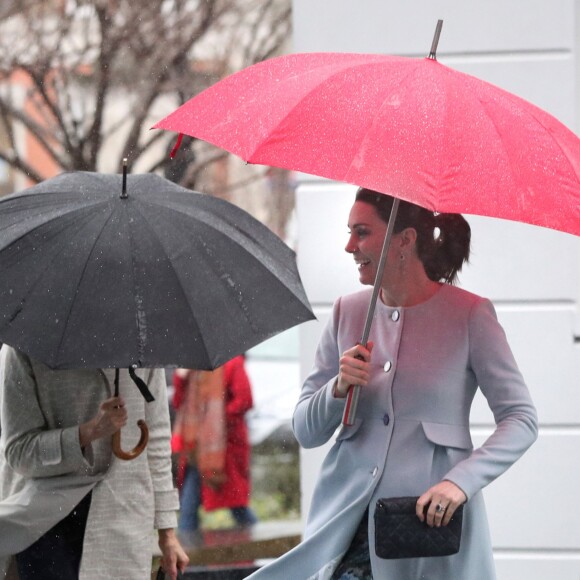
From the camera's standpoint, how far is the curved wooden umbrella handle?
13.0 feet

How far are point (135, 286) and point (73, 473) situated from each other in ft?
2.67

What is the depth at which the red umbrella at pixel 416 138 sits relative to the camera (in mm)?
3170

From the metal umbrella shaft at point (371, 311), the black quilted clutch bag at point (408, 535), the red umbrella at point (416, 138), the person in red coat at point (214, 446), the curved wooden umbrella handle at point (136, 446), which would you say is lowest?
the person in red coat at point (214, 446)

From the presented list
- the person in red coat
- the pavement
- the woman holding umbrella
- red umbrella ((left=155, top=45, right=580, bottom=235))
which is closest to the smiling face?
the woman holding umbrella

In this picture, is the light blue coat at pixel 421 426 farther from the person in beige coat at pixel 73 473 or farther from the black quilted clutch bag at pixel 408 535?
the person in beige coat at pixel 73 473

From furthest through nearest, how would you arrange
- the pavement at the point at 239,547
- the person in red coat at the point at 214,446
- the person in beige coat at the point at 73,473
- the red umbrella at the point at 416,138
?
the person in red coat at the point at 214,446 → the pavement at the point at 239,547 → the person in beige coat at the point at 73,473 → the red umbrella at the point at 416,138

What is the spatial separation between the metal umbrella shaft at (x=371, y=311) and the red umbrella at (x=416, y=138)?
370 mm

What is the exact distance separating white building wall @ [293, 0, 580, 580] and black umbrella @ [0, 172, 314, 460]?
2070mm

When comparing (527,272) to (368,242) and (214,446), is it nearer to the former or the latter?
(368,242)

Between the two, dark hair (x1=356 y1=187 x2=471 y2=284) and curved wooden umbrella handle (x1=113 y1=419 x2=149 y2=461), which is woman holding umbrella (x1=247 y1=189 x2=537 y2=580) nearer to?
dark hair (x1=356 y1=187 x2=471 y2=284)

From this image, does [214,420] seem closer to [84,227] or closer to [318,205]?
[318,205]

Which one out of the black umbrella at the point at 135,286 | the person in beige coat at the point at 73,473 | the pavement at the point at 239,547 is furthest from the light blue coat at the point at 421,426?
the pavement at the point at 239,547

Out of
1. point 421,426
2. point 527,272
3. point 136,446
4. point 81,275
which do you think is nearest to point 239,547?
point 527,272

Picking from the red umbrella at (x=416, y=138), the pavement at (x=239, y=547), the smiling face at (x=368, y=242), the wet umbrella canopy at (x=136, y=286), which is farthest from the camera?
the pavement at (x=239, y=547)
